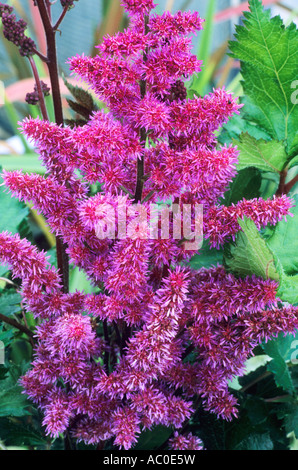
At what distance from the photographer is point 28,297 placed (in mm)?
374

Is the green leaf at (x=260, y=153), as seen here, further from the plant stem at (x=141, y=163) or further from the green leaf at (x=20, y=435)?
the green leaf at (x=20, y=435)

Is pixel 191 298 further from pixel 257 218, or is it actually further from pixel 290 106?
pixel 290 106

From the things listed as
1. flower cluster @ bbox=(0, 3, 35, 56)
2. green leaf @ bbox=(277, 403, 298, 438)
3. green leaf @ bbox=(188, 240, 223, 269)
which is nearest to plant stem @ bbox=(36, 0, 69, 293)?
flower cluster @ bbox=(0, 3, 35, 56)

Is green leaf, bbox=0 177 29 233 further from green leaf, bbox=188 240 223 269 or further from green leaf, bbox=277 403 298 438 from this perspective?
green leaf, bbox=277 403 298 438

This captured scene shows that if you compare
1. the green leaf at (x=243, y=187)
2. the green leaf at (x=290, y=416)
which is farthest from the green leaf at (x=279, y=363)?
the green leaf at (x=243, y=187)

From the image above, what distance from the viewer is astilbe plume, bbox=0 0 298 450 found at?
1.05 ft

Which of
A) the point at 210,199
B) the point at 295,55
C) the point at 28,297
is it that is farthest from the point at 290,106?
the point at 28,297

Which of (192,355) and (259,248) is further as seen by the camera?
(192,355)

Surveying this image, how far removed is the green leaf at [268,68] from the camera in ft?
1.42

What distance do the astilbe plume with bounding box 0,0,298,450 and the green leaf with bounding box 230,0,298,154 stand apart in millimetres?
133

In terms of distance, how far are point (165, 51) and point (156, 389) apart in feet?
0.76
